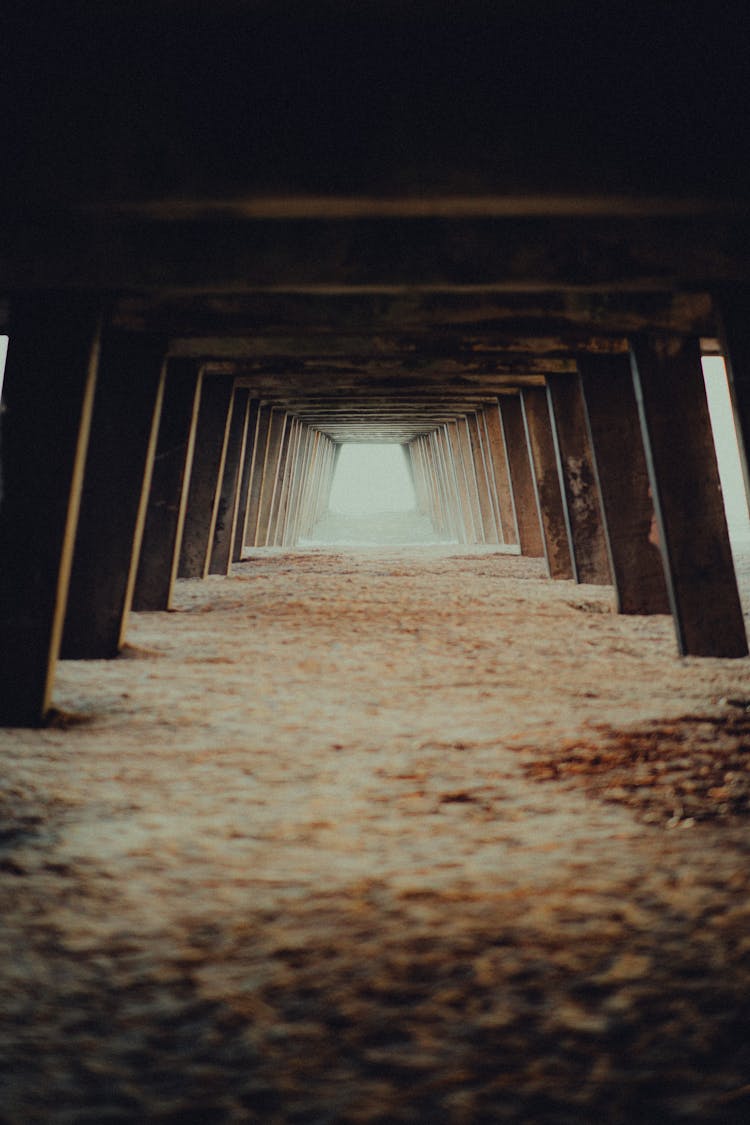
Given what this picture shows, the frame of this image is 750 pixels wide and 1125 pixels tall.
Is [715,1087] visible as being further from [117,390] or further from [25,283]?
[117,390]

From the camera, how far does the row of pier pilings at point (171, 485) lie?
4016mm

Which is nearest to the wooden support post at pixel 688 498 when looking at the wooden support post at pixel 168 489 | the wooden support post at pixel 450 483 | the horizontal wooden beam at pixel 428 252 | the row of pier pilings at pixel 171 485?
the row of pier pilings at pixel 171 485

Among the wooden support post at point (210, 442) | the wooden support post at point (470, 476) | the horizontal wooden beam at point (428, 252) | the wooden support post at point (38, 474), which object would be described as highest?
the wooden support post at point (470, 476)

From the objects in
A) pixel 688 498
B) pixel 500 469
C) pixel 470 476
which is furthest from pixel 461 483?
pixel 688 498

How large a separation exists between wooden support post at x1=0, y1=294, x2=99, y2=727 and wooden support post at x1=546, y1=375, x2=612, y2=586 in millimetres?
5881

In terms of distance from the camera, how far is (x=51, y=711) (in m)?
4.19

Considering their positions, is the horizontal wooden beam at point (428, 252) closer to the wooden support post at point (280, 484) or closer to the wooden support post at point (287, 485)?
the wooden support post at point (280, 484)

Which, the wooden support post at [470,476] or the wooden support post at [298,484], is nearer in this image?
the wooden support post at [470,476]

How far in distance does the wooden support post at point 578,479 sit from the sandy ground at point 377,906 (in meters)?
4.34

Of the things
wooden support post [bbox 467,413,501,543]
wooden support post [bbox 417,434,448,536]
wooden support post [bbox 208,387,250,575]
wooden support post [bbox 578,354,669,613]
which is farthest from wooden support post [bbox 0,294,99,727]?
wooden support post [bbox 417,434,448,536]

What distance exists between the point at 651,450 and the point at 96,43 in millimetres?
4214

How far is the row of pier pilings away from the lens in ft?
13.2

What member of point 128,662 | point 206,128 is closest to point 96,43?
point 206,128

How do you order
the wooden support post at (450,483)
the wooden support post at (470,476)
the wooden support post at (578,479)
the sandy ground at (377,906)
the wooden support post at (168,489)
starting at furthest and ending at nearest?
the wooden support post at (450,483)
the wooden support post at (470,476)
the wooden support post at (578,479)
the wooden support post at (168,489)
the sandy ground at (377,906)
